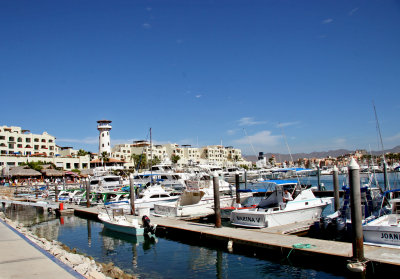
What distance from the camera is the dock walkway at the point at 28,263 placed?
407 inches

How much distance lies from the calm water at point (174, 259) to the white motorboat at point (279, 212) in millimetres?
3261

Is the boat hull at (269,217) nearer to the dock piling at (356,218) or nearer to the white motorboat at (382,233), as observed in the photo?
the white motorboat at (382,233)

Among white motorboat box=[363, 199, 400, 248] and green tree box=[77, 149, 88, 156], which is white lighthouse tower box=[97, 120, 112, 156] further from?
white motorboat box=[363, 199, 400, 248]

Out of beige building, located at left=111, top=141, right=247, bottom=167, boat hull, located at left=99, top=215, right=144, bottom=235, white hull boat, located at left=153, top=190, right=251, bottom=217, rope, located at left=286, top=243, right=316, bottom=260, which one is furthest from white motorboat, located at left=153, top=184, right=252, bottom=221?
beige building, located at left=111, top=141, right=247, bottom=167

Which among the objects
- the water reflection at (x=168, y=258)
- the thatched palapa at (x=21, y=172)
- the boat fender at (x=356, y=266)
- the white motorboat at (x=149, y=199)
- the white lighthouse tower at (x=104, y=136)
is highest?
the white lighthouse tower at (x=104, y=136)

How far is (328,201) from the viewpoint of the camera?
24.3 m

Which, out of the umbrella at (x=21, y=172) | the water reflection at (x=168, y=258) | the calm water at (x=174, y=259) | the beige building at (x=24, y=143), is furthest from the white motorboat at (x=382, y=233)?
the beige building at (x=24, y=143)

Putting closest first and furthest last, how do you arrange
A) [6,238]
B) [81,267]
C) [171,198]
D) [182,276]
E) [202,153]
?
[81,267] → [182,276] → [6,238] → [171,198] → [202,153]

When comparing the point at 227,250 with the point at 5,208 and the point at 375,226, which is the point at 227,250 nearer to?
the point at 375,226

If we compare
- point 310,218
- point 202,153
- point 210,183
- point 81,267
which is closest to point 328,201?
point 310,218

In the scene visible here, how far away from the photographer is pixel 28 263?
38.4ft

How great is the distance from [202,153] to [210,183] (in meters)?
128

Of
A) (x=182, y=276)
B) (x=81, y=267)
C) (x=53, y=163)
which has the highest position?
(x=53, y=163)

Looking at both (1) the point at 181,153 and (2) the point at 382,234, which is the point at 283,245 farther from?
(1) the point at 181,153
